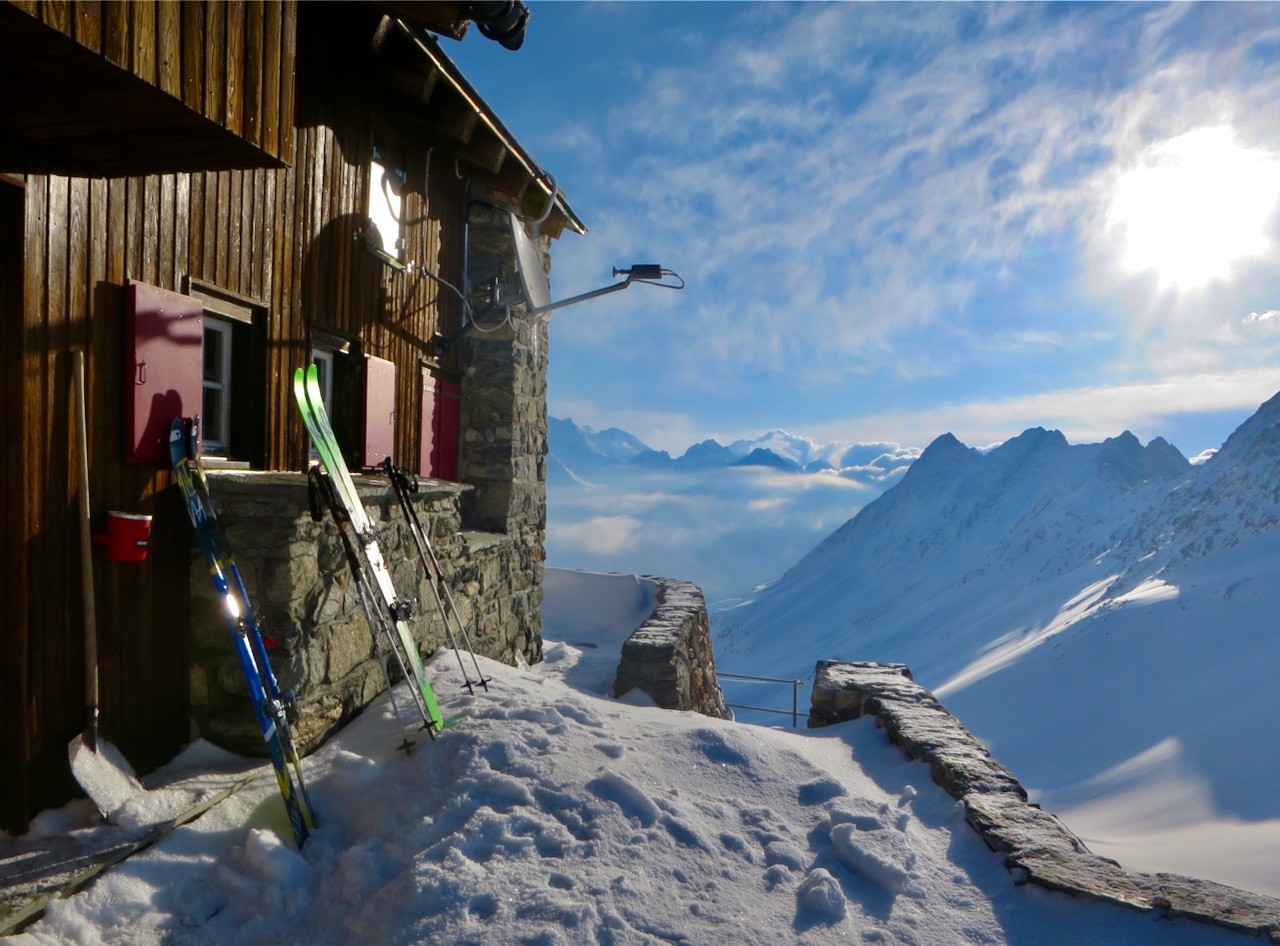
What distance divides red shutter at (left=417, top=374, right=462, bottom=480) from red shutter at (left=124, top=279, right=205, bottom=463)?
A: 3.49 m

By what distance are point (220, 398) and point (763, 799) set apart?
411 cm

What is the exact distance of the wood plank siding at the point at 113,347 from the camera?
3.09 m

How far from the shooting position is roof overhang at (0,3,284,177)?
2439 mm

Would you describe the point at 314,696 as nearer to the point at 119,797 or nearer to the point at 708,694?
the point at 119,797

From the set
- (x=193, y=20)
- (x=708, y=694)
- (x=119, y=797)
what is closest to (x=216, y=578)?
(x=119, y=797)

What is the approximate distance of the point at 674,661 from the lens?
23.4 ft

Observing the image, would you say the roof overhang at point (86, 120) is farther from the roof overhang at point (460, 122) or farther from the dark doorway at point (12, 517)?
the roof overhang at point (460, 122)

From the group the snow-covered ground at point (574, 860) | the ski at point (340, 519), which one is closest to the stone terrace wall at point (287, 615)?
the ski at point (340, 519)

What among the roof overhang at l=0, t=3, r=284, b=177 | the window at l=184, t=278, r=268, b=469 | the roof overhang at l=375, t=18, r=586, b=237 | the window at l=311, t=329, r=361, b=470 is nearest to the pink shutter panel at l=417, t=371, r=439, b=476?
the window at l=311, t=329, r=361, b=470

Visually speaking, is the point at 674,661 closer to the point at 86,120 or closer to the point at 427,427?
the point at 427,427

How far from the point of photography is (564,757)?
3766 mm

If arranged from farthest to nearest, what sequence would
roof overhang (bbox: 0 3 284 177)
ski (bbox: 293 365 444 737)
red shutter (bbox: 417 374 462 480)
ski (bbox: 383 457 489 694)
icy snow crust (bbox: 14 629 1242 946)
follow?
red shutter (bbox: 417 374 462 480) → ski (bbox: 383 457 489 694) → ski (bbox: 293 365 444 737) → icy snow crust (bbox: 14 629 1242 946) → roof overhang (bbox: 0 3 284 177)

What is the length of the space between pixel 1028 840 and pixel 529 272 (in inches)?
263

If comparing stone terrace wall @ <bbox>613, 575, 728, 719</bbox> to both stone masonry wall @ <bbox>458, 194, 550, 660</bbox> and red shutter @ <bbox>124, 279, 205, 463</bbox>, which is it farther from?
red shutter @ <bbox>124, 279, 205, 463</bbox>
